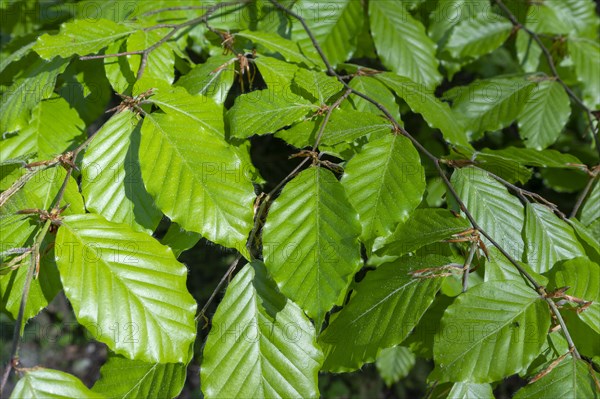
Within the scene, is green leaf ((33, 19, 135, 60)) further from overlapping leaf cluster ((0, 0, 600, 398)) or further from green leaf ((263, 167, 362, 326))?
green leaf ((263, 167, 362, 326))

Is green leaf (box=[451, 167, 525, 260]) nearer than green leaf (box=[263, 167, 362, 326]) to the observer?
No

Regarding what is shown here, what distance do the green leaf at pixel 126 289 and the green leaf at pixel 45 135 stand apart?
407 millimetres

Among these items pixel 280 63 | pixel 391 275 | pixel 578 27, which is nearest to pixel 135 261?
pixel 391 275

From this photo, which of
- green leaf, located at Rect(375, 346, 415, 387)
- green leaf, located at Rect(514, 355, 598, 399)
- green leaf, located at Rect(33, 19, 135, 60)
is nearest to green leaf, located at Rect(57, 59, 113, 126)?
green leaf, located at Rect(33, 19, 135, 60)

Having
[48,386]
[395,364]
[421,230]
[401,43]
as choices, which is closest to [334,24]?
[401,43]

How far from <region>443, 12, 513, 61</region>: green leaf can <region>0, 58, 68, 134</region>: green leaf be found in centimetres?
103

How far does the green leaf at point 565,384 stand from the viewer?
0.80 meters

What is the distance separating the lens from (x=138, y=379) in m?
0.93

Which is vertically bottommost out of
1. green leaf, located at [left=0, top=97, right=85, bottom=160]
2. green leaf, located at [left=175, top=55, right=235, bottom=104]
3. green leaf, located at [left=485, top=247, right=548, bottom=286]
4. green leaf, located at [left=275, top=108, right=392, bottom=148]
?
green leaf, located at [left=485, top=247, right=548, bottom=286]

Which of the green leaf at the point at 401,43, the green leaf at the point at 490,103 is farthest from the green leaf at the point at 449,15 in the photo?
the green leaf at the point at 490,103

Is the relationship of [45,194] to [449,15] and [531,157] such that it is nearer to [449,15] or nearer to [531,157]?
[531,157]

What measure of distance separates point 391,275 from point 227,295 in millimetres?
272

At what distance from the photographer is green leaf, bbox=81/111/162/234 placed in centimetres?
90

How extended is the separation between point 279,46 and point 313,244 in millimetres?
537
